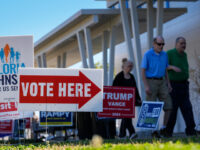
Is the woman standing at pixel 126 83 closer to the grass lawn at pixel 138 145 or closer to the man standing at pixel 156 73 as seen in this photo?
the man standing at pixel 156 73

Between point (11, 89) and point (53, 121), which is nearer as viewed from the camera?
point (11, 89)

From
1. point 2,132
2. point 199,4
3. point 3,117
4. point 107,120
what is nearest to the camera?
point 3,117

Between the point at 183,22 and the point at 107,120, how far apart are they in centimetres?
1271

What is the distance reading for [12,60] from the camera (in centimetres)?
873

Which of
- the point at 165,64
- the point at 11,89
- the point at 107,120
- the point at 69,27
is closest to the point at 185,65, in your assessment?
the point at 165,64

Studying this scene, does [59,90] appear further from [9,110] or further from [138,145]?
[138,145]

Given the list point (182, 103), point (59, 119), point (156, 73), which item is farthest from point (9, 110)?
point (59, 119)

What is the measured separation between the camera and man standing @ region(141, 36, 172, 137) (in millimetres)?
10320

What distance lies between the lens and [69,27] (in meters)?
25.3

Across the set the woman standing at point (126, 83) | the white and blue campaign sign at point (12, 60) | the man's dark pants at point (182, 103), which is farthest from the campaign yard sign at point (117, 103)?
the white and blue campaign sign at point (12, 60)

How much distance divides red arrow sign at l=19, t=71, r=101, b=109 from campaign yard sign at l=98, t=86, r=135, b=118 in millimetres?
2009

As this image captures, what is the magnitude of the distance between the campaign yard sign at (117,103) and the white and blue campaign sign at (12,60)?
2.33 metres

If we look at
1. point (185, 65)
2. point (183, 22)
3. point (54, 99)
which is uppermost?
point (183, 22)

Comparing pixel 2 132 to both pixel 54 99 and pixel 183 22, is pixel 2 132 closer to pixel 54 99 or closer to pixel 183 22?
pixel 54 99
